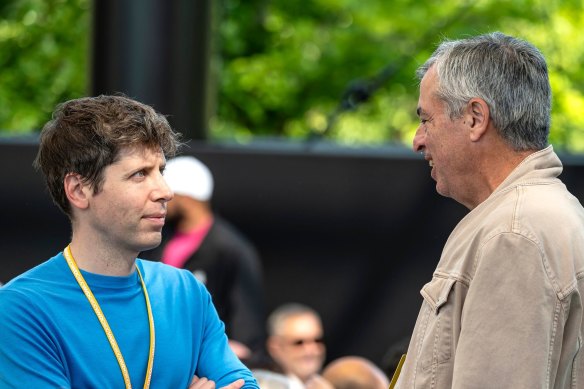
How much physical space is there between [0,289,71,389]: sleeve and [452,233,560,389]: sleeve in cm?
86

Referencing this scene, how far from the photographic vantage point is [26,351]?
8.37ft

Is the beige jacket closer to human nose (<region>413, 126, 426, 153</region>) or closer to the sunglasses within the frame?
human nose (<region>413, 126, 426, 153</region>)

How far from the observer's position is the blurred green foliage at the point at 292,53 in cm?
1148

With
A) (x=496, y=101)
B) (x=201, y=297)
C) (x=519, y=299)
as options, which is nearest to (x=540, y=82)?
(x=496, y=101)

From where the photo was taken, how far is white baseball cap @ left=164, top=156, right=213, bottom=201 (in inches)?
255

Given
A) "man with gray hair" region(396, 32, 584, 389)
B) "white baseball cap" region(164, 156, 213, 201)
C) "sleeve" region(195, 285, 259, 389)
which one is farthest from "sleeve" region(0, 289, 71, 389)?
"white baseball cap" region(164, 156, 213, 201)

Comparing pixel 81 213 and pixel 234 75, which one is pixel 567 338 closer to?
pixel 81 213

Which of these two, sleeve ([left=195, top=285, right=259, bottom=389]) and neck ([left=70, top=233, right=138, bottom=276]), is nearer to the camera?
neck ([left=70, top=233, right=138, bottom=276])

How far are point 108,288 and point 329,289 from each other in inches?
154

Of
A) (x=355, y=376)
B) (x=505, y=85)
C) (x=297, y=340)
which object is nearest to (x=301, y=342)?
(x=297, y=340)

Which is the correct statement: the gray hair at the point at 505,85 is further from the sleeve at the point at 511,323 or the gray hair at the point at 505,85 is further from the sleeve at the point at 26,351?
the sleeve at the point at 26,351

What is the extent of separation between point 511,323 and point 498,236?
0.18 meters

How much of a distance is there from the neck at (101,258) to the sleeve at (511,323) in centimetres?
80

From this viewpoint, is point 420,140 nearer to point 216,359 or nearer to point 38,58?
point 216,359
